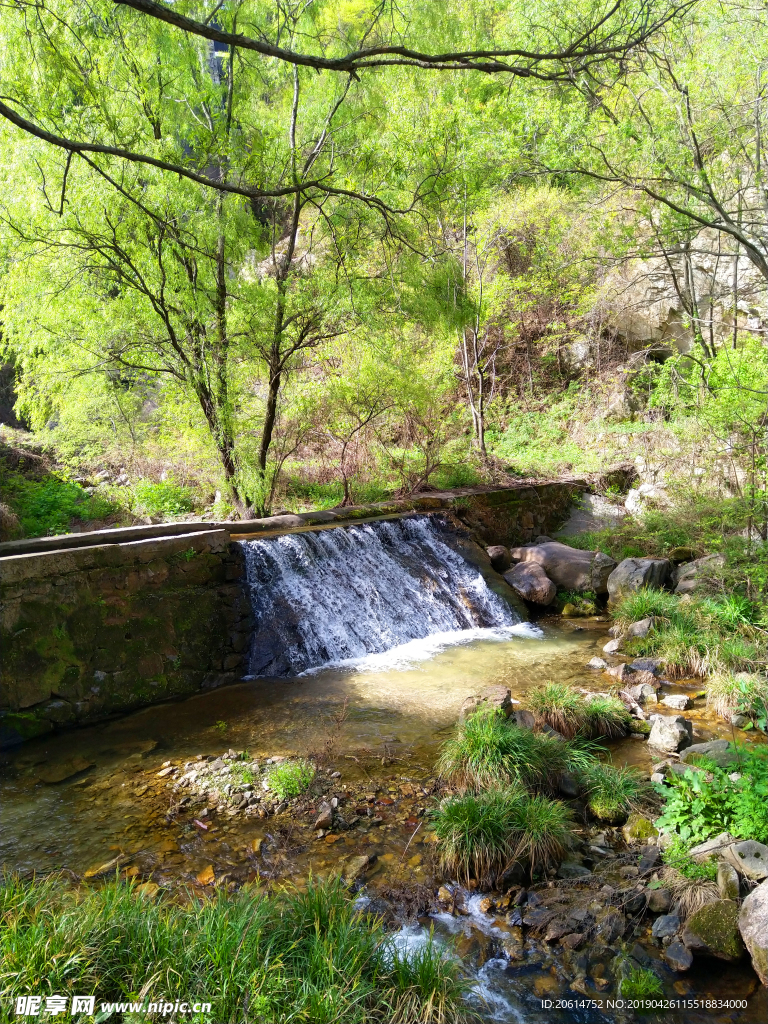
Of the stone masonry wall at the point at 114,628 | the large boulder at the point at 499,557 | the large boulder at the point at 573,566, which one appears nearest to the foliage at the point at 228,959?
the stone masonry wall at the point at 114,628

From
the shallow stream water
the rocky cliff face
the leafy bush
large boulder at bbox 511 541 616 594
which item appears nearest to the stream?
the shallow stream water

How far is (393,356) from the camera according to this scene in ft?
32.1

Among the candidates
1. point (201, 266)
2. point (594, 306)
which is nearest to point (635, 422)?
point (594, 306)

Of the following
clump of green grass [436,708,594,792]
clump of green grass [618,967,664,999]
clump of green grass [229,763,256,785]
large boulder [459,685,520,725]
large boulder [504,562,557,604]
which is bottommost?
clump of green grass [618,967,664,999]

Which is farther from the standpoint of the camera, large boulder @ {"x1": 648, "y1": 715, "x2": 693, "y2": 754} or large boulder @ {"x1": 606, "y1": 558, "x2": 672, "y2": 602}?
large boulder @ {"x1": 606, "y1": 558, "x2": 672, "y2": 602}

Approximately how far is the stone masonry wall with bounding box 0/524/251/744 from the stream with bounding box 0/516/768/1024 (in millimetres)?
276

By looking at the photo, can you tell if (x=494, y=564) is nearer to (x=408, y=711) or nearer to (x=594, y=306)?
(x=408, y=711)

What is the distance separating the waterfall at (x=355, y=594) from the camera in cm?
722

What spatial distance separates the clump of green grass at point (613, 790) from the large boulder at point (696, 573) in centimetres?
399

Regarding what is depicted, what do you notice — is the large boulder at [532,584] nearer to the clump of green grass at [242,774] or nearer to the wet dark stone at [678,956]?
the clump of green grass at [242,774]

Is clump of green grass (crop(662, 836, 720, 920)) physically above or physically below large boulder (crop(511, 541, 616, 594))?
below

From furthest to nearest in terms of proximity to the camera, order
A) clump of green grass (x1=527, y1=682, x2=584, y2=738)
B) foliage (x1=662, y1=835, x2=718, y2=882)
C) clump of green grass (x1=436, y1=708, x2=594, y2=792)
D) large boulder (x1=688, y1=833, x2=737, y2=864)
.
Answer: clump of green grass (x1=527, y1=682, x2=584, y2=738), clump of green grass (x1=436, y1=708, x2=594, y2=792), large boulder (x1=688, y1=833, x2=737, y2=864), foliage (x1=662, y1=835, x2=718, y2=882)

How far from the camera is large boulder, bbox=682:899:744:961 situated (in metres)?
2.75

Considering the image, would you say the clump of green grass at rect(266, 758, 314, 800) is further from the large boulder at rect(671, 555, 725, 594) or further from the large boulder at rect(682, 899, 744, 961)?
the large boulder at rect(671, 555, 725, 594)
